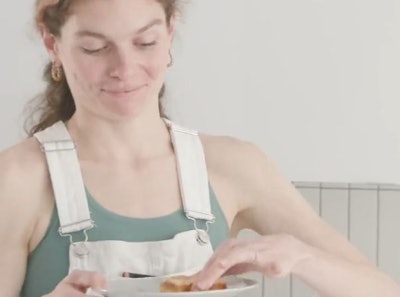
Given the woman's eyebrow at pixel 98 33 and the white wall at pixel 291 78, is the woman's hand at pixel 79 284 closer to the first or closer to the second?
the woman's eyebrow at pixel 98 33

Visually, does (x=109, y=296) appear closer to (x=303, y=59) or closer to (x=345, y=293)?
(x=345, y=293)

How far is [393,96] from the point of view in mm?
1739

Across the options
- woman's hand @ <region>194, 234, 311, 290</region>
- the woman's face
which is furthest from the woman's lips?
woman's hand @ <region>194, 234, 311, 290</region>

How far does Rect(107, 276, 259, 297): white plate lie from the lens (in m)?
0.94

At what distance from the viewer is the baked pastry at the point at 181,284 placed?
0.97 meters

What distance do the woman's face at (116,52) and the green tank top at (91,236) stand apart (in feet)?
0.41

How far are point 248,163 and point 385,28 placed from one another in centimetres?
58

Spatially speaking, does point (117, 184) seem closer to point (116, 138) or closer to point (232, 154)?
point (116, 138)

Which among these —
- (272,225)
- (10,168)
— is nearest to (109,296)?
(10,168)

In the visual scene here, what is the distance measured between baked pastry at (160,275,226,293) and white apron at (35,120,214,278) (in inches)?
4.8

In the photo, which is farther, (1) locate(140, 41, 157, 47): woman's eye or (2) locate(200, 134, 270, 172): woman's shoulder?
(2) locate(200, 134, 270, 172): woman's shoulder

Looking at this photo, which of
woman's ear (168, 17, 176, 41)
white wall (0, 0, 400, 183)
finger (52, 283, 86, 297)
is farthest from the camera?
white wall (0, 0, 400, 183)

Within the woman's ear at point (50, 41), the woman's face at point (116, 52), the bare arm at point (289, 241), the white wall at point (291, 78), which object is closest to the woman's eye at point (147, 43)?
the woman's face at point (116, 52)

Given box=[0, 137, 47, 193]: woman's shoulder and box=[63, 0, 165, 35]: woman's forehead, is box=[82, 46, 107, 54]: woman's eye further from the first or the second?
box=[0, 137, 47, 193]: woman's shoulder
